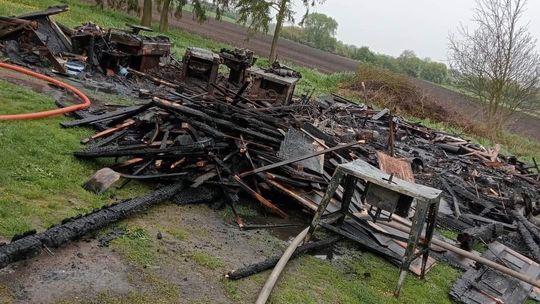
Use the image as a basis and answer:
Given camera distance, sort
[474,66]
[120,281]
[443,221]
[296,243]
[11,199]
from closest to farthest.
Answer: [120,281] < [11,199] < [296,243] < [443,221] < [474,66]

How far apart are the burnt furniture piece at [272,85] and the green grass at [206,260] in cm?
680

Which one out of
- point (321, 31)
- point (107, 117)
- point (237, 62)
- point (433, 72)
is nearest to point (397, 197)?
point (107, 117)

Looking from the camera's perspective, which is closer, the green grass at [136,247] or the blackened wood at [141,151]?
the green grass at [136,247]

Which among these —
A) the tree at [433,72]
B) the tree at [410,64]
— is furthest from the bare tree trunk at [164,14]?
the tree at [433,72]

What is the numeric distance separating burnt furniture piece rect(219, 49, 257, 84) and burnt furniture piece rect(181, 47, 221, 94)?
61cm

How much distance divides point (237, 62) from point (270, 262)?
862 cm

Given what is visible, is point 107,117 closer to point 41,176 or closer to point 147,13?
point 41,176

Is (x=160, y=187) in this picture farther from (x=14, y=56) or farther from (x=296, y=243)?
(x=14, y=56)

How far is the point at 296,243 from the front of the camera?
522cm

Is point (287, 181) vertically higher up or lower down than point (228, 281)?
higher up

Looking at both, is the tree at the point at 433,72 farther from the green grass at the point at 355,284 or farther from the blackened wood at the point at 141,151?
the blackened wood at the point at 141,151

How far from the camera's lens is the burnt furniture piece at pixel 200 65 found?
11891 mm

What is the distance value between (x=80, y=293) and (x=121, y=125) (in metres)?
3.99

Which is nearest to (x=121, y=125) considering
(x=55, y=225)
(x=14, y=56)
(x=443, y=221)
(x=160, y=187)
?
(x=160, y=187)
